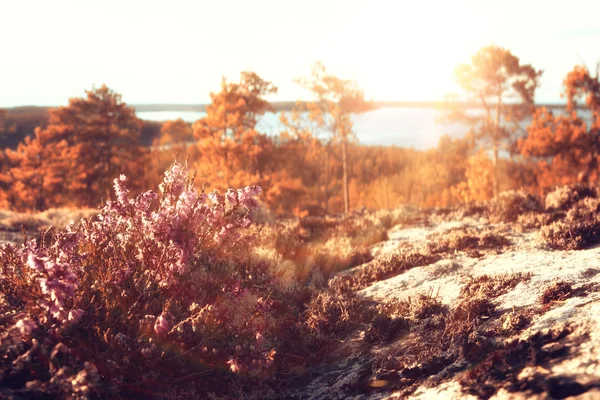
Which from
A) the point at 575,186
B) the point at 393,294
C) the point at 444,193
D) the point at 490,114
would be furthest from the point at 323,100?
the point at 393,294

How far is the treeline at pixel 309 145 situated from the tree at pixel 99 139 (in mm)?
98

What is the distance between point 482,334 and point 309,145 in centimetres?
3689

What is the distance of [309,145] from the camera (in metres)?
40.0

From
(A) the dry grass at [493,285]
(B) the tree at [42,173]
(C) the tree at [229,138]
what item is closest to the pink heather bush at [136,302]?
(A) the dry grass at [493,285]

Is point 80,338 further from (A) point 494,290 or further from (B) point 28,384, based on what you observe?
(A) point 494,290

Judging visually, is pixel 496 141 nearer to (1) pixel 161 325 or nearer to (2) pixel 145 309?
(2) pixel 145 309

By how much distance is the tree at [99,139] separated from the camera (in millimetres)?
39500

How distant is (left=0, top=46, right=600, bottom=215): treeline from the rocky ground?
2098cm

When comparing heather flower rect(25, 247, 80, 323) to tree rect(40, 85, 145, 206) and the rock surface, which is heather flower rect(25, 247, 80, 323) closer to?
the rock surface

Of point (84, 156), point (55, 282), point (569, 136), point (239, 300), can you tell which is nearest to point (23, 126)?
point (84, 156)

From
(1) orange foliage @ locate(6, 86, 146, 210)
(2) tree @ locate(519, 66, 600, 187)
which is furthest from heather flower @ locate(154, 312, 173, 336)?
(2) tree @ locate(519, 66, 600, 187)

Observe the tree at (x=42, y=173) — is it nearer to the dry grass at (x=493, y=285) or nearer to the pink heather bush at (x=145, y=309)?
the pink heather bush at (x=145, y=309)

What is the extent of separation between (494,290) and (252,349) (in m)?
2.54

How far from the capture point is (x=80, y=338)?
11.1 ft
